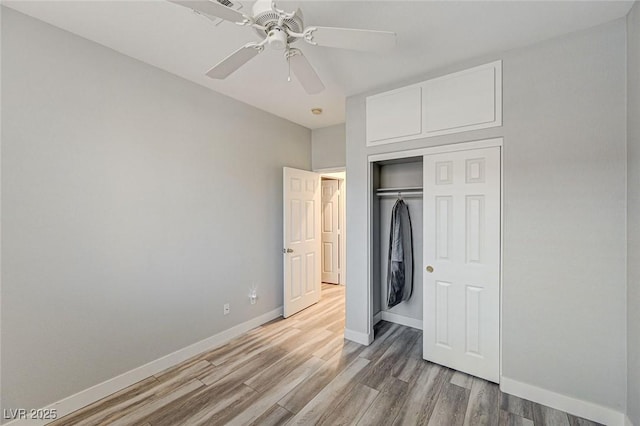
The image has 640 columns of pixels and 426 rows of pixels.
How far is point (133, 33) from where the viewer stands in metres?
2.05

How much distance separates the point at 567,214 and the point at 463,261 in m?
0.81

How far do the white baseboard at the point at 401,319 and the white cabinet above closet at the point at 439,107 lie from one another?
2.18m

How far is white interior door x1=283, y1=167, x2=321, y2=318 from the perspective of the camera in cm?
377

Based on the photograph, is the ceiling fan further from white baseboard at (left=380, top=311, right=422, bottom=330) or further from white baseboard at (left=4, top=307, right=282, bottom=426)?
white baseboard at (left=380, top=311, right=422, bottom=330)

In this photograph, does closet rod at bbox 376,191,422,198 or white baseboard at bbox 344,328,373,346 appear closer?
white baseboard at bbox 344,328,373,346

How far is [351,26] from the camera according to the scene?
1932 millimetres

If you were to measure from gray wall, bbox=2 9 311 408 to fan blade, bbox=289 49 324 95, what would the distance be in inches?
62.3

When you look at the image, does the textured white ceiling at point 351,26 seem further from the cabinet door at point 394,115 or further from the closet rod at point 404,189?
the closet rod at point 404,189

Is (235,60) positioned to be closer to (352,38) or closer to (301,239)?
(352,38)

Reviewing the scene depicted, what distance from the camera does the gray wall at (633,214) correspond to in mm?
1652

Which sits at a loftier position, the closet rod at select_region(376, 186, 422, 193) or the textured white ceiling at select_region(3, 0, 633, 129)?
the textured white ceiling at select_region(3, 0, 633, 129)

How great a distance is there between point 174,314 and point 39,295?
1.02 m

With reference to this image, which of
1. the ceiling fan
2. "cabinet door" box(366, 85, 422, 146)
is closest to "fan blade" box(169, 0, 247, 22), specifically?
the ceiling fan

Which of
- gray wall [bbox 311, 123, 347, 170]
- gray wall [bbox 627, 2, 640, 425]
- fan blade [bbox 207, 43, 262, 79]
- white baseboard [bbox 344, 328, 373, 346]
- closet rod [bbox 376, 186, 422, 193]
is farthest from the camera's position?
gray wall [bbox 311, 123, 347, 170]
